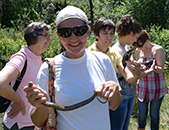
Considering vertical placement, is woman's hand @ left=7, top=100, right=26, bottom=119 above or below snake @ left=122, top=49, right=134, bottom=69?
below


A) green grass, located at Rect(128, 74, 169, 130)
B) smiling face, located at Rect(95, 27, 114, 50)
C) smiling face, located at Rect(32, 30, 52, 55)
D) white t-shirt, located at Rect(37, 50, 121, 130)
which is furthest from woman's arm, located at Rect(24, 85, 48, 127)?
green grass, located at Rect(128, 74, 169, 130)

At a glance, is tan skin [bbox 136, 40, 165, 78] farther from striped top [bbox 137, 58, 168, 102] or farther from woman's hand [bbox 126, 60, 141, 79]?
woman's hand [bbox 126, 60, 141, 79]

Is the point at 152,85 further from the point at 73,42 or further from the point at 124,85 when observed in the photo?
the point at 73,42

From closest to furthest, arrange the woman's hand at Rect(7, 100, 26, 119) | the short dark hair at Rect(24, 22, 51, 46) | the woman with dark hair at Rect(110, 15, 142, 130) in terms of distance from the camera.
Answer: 1. the woman's hand at Rect(7, 100, 26, 119)
2. the short dark hair at Rect(24, 22, 51, 46)
3. the woman with dark hair at Rect(110, 15, 142, 130)

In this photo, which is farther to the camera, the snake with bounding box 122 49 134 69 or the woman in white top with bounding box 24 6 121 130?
the snake with bounding box 122 49 134 69

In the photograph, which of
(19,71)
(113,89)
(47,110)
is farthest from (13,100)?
(113,89)

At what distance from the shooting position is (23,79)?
211 cm

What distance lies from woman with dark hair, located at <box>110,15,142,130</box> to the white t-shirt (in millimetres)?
1342

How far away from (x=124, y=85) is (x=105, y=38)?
2.73 feet

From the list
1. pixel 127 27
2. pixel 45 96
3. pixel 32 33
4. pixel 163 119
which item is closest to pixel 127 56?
pixel 127 27

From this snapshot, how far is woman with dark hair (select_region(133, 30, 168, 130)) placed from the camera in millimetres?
3539

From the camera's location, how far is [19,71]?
6.52 feet

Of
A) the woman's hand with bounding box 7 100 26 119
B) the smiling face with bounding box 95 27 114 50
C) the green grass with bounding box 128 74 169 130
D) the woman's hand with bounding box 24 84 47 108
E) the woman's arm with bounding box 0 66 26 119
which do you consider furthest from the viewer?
the green grass with bounding box 128 74 169 130

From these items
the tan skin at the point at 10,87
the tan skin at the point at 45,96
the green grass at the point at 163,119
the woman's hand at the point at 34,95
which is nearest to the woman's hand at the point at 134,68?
the tan skin at the point at 45,96
